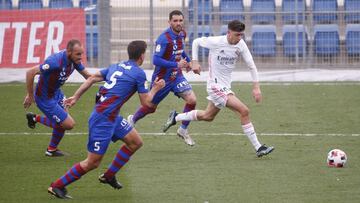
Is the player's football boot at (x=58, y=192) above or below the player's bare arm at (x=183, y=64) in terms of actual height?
below

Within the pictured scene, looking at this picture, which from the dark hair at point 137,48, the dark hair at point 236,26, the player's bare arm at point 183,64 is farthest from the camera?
the player's bare arm at point 183,64

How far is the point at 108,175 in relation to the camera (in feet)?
38.0

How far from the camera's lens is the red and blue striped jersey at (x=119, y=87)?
11.3m

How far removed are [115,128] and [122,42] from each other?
54.5 feet

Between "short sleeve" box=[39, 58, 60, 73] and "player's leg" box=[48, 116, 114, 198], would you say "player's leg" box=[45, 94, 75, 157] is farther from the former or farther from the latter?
"player's leg" box=[48, 116, 114, 198]

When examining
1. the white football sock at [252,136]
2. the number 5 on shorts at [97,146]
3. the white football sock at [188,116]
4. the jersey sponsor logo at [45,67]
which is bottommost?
the white football sock at [252,136]

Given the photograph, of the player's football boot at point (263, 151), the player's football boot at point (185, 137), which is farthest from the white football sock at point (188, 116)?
the player's football boot at point (263, 151)

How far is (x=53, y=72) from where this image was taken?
46.4 ft

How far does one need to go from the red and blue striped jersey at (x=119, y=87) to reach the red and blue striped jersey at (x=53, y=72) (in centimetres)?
254

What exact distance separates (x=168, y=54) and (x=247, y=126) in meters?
2.38

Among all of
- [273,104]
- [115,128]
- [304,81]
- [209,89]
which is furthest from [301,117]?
[115,128]

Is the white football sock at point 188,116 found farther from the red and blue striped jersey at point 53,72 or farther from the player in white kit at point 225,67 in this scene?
the red and blue striped jersey at point 53,72

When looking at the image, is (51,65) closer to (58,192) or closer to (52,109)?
(52,109)

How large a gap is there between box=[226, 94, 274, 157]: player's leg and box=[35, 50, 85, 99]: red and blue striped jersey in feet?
8.13
